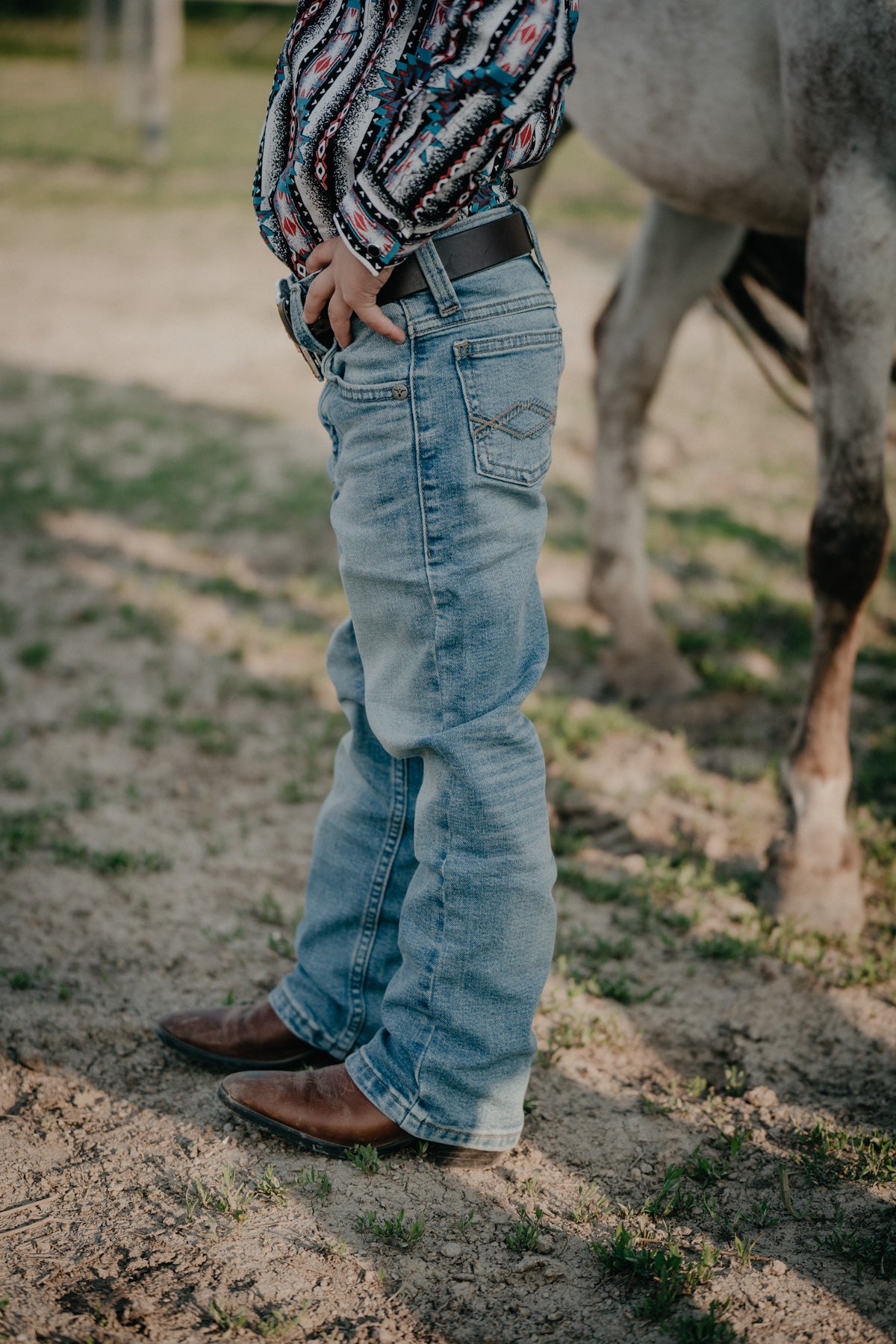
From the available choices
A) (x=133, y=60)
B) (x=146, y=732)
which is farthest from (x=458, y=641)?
(x=133, y=60)

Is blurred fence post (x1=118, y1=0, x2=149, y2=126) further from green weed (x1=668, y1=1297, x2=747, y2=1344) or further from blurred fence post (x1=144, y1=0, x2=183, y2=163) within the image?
green weed (x1=668, y1=1297, x2=747, y2=1344)

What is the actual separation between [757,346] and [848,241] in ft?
5.25

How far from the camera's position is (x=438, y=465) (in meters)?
1.45

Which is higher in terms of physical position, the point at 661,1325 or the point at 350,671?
the point at 350,671

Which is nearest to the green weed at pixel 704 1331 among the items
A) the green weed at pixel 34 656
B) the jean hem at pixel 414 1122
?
the jean hem at pixel 414 1122

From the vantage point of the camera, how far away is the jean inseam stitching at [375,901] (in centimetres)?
180

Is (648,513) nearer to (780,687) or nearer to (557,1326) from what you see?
(780,687)

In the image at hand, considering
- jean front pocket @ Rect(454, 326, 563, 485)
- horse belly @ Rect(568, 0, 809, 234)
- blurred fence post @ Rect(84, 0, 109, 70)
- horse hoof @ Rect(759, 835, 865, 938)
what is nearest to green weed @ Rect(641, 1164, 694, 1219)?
horse hoof @ Rect(759, 835, 865, 938)

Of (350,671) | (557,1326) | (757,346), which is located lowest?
(557,1326)

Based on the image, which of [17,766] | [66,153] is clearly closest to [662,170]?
[17,766]

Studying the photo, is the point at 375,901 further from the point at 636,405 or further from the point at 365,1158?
the point at 636,405

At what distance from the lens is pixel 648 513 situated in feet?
16.1

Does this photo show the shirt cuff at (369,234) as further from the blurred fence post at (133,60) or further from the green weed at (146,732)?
the blurred fence post at (133,60)

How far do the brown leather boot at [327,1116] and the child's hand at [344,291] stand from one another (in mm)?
1147
